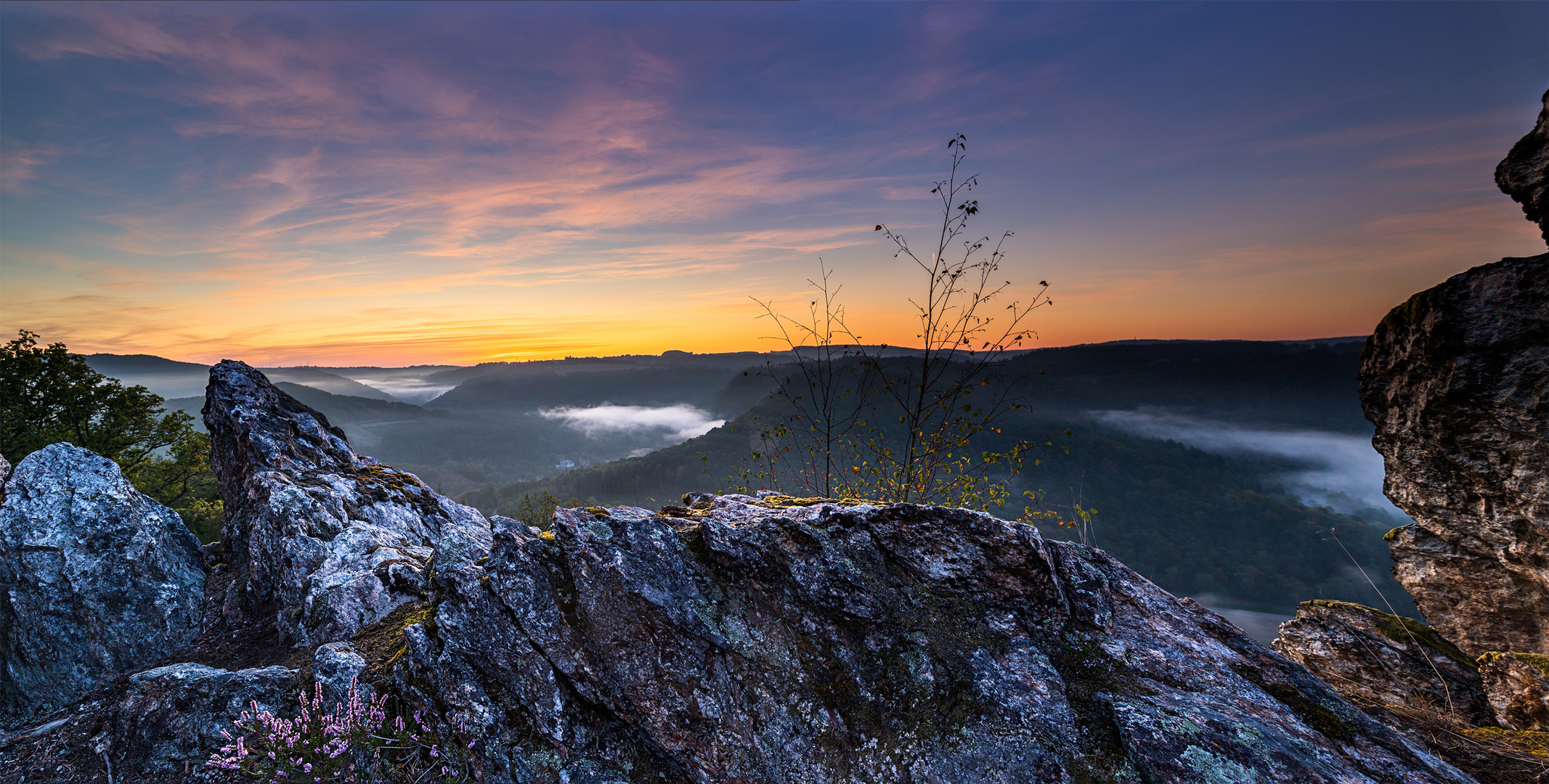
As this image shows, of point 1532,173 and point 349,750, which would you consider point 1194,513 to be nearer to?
point 1532,173

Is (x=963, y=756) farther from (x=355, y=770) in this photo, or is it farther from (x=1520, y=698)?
(x=1520, y=698)

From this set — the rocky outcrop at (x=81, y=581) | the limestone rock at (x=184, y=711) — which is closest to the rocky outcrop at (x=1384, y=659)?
the limestone rock at (x=184, y=711)

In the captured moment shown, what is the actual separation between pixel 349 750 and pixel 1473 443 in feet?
53.2

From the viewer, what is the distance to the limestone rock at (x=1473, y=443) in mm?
7711

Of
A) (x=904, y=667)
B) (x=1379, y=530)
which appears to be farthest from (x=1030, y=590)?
(x=1379, y=530)

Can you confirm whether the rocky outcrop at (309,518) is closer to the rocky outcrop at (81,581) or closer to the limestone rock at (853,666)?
the rocky outcrop at (81,581)

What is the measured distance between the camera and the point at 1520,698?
24.8 feet

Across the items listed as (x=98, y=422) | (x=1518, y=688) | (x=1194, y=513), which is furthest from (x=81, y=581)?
(x=1194, y=513)

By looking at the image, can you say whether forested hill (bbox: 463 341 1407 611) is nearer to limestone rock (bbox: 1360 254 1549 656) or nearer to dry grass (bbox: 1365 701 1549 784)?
limestone rock (bbox: 1360 254 1549 656)

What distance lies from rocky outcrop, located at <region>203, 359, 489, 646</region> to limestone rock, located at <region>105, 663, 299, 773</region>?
5.32 feet

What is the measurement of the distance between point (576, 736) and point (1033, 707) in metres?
5.12

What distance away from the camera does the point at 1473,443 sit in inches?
325

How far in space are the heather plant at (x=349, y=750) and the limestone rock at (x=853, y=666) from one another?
30cm

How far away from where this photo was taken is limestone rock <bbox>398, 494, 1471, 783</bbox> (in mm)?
5438
